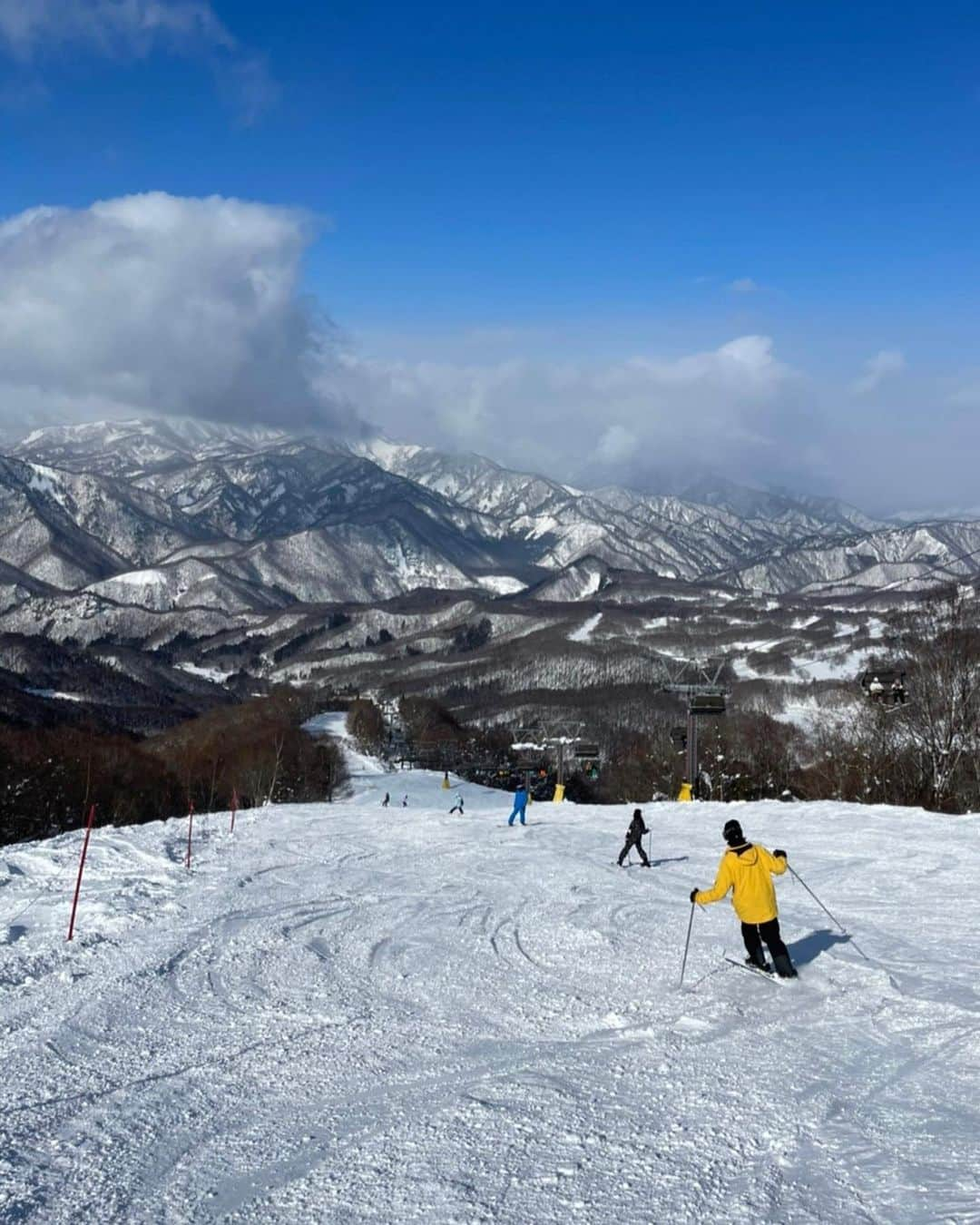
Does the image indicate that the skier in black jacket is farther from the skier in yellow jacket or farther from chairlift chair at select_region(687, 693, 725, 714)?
chairlift chair at select_region(687, 693, 725, 714)

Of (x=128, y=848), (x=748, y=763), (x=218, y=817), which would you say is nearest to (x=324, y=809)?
(x=218, y=817)

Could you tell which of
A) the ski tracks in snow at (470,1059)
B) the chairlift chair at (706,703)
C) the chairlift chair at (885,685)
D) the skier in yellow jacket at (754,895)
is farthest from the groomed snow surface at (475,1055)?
the chairlift chair at (706,703)

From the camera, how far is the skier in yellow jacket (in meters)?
11.2

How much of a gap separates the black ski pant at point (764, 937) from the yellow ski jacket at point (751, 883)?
0.30ft

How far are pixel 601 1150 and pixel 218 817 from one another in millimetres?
26890

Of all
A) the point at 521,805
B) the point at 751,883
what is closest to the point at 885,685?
the point at 521,805

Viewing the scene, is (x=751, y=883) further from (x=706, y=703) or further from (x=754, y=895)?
(x=706, y=703)

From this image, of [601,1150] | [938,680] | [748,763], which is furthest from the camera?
[748,763]

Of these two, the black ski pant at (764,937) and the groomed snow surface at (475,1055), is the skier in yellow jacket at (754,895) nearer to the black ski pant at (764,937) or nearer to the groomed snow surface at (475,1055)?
the black ski pant at (764,937)

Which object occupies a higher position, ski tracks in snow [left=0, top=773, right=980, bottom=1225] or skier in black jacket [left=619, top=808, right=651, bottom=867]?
skier in black jacket [left=619, top=808, right=651, bottom=867]

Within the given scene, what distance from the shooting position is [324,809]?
35.6 metres

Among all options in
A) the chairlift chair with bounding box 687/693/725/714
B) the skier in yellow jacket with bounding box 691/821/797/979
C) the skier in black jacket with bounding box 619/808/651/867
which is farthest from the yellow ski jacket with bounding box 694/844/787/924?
the chairlift chair with bounding box 687/693/725/714

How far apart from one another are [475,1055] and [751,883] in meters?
4.23

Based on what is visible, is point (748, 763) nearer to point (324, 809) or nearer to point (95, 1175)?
point (324, 809)
